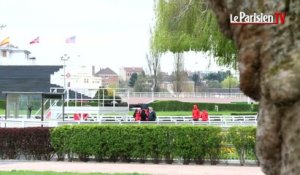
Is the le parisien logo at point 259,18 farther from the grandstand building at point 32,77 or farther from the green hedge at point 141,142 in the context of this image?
the grandstand building at point 32,77

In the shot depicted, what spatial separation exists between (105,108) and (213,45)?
1034 cm

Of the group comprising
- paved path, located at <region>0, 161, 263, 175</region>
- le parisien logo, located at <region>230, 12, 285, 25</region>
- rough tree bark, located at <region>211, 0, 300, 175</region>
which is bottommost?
paved path, located at <region>0, 161, 263, 175</region>

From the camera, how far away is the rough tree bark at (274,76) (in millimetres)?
3236

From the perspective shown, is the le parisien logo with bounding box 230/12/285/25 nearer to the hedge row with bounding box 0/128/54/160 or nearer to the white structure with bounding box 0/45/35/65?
the hedge row with bounding box 0/128/54/160

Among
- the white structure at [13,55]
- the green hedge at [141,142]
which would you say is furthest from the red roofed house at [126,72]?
the green hedge at [141,142]

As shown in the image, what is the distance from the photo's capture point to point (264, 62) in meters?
3.40

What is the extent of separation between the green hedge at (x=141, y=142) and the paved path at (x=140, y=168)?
0.79 metres

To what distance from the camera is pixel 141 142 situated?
1825 centimetres

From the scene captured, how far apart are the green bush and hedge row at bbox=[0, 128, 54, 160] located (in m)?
5.86

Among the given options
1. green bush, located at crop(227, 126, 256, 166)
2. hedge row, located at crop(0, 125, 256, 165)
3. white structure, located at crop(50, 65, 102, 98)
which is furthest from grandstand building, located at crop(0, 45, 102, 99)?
green bush, located at crop(227, 126, 256, 166)

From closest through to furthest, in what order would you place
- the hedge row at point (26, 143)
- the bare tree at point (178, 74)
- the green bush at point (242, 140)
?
1. the green bush at point (242, 140)
2. the hedge row at point (26, 143)
3. the bare tree at point (178, 74)

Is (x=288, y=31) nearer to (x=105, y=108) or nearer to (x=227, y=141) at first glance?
(x=227, y=141)

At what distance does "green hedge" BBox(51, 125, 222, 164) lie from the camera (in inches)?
705

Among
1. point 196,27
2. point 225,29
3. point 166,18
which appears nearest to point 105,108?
point 166,18
